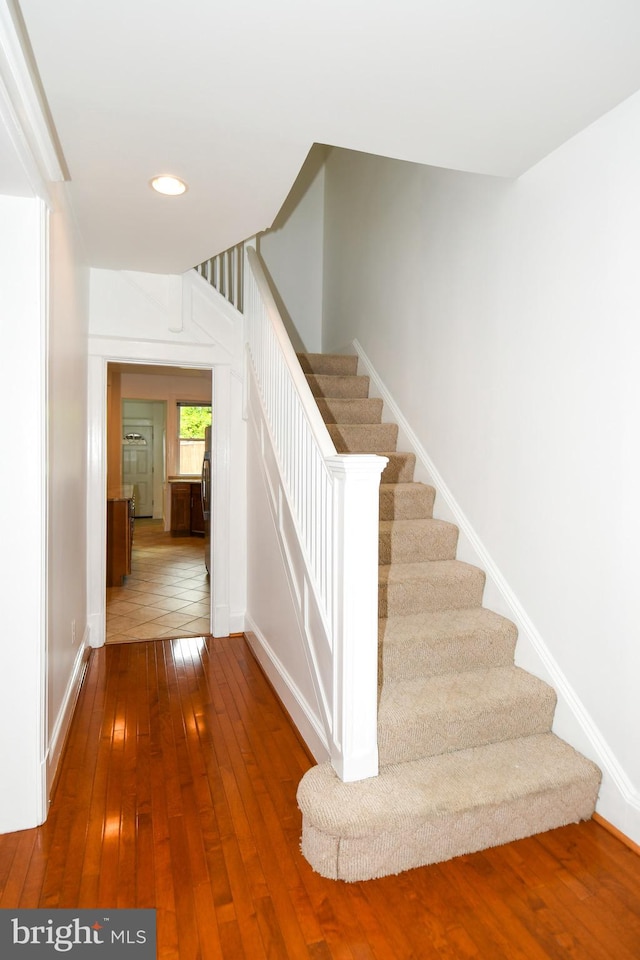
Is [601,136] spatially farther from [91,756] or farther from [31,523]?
[91,756]

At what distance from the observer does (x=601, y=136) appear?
2.02 m

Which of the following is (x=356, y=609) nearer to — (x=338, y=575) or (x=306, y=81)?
(x=338, y=575)

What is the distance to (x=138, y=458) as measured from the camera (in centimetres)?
995

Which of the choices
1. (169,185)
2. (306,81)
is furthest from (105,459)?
(306,81)

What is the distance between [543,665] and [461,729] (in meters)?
0.49

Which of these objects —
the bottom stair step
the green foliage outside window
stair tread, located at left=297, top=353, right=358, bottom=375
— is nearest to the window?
the green foliage outside window

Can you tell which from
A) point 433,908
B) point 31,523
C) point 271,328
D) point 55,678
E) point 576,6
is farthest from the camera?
point 271,328

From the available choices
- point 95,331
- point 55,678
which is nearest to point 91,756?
point 55,678

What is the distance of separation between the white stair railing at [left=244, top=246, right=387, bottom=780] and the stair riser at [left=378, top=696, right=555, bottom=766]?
119mm

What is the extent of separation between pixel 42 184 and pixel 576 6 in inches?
67.5

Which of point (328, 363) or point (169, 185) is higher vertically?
point (169, 185)

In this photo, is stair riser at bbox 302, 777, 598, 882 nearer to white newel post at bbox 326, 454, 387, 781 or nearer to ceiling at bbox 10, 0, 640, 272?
white newel post at bbox 326, 454, 387, 781

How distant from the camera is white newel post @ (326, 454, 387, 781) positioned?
6.03 feet

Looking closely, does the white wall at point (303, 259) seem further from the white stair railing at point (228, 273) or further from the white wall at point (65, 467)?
the white wall at point (65, 467)
